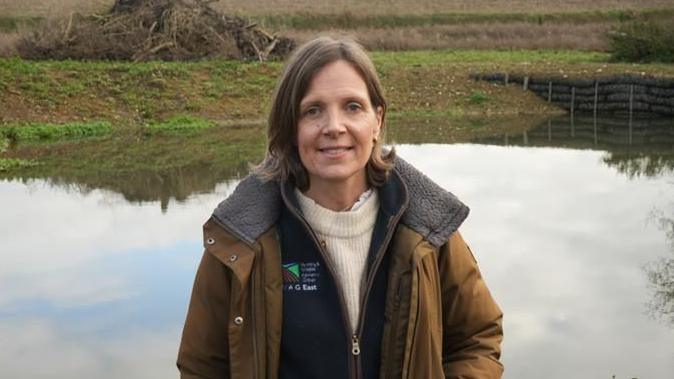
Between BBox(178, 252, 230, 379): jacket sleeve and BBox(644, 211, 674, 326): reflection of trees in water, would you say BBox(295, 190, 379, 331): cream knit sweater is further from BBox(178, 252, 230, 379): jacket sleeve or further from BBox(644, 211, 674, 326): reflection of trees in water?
BBox(644, 211, 674, 326): reflection of trees in water

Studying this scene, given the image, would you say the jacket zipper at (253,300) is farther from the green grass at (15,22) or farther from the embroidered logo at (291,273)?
the green grass at (15,22)

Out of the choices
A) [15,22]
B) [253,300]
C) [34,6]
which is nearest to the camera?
[253,300]

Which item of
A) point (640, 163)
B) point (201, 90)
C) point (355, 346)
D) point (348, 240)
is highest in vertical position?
point (348, 240)

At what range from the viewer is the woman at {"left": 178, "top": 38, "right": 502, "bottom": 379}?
2.47 metres

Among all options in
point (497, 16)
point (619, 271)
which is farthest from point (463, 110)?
point (497, 16)

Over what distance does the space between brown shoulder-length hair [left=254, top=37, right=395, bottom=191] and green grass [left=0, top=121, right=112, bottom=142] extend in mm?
17605

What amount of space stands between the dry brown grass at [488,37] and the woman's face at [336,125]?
1154 inches

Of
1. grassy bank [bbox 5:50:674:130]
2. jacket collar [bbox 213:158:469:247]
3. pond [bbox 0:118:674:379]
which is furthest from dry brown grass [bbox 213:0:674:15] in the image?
jacket collar [bbox 213:158:469:247]

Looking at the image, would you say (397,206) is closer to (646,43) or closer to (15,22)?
(646,43)

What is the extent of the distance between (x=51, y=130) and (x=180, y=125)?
290 centimetres

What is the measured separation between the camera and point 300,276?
252cm

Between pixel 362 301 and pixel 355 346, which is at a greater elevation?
pixel 362 301

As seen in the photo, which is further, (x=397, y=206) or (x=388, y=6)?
(x=388, y=6)

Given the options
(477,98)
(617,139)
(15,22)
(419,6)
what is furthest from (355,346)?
(419,6)
